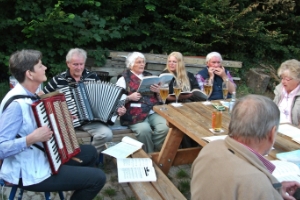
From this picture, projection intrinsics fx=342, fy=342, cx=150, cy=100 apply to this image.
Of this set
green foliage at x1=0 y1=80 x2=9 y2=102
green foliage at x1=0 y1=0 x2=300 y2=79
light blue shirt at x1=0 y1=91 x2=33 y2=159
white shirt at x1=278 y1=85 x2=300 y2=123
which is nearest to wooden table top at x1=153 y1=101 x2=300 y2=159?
white shirt at x1=278 y1=85 x2=300 y2=123

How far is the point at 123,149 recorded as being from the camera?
2.94 meters

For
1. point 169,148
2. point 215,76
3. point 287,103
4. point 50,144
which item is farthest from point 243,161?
point 215,76

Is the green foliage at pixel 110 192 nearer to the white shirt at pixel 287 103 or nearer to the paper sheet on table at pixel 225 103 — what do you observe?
the paper sheet on table at pixel 225 103

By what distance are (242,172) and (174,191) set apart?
3.73ft

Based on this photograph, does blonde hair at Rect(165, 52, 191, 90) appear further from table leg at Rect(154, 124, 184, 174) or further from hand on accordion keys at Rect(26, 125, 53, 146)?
hand on accordion keys at Rect(26, 125, 53, 146)

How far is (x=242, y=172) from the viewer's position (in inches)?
54.2

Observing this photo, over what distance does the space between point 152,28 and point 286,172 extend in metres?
5.73

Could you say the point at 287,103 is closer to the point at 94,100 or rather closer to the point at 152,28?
the point at 94,100

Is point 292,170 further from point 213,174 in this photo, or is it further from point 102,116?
point 102,116

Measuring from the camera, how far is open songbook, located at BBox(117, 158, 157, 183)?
8.26ft

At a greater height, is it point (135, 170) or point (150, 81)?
point (150, 81)

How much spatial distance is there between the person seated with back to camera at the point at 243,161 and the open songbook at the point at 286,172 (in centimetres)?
36

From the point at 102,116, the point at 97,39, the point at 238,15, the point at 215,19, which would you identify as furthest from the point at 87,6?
the point at 102,116

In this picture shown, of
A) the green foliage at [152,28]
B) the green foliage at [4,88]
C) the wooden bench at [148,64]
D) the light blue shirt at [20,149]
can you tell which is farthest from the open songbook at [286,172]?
the green foliage at [4,88]
